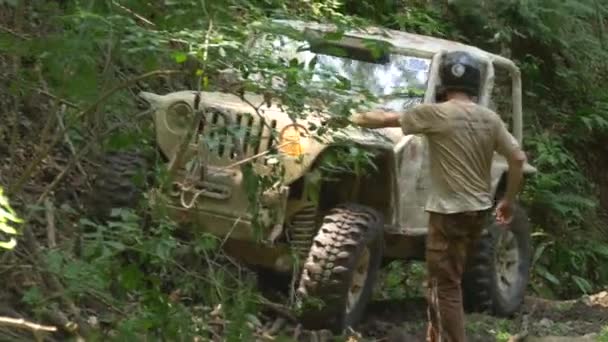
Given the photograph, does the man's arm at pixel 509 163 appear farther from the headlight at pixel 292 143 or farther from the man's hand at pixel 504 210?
the headlight at pixel 292 143

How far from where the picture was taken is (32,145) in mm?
9070

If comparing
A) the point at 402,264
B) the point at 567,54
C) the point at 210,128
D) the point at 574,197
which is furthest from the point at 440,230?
the point at 567,54

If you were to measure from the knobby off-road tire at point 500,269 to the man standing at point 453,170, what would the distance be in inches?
89.7

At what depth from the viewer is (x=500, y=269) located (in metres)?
10.7

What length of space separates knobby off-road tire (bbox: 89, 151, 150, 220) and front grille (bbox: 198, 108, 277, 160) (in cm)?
72

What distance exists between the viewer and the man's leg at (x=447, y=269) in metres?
7.70

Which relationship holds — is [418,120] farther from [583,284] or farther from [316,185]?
[583,284]

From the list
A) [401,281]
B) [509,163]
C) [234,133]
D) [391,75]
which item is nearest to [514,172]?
[509,163]

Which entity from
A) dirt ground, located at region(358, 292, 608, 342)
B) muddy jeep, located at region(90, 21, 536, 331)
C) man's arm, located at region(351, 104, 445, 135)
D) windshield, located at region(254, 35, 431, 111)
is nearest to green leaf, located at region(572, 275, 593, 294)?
dirt ground, located at region(358, 292, 608, 342)

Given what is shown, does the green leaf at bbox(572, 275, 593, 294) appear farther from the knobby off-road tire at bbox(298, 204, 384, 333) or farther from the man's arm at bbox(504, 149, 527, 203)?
the man's arm at bbox(504, 149, 527, 203)

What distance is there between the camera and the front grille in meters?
7.59

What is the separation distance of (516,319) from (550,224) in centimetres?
462

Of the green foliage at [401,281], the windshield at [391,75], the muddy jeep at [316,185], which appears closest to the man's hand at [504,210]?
the muddy jeep at [316,185]

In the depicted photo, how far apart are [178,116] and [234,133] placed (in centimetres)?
116
